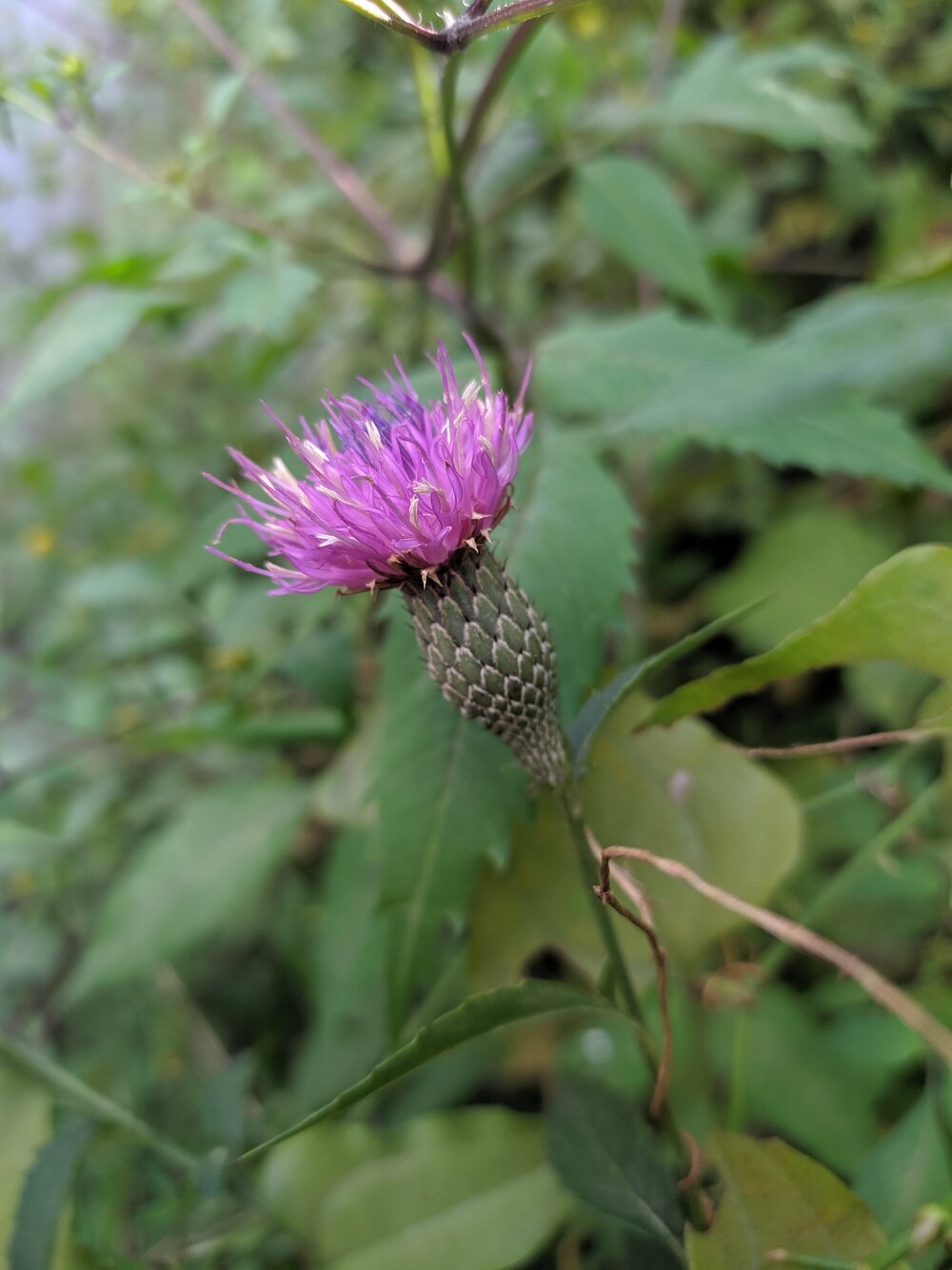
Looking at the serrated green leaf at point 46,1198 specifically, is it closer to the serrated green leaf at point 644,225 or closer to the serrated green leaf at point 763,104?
the serrated green leaf at point 644,225

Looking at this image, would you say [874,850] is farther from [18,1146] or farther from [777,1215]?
[18,1146]

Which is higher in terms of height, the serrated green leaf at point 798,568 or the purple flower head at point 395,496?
the purple flower head at point 395,496

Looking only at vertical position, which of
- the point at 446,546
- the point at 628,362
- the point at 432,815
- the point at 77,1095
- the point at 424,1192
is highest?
the point at 446,546

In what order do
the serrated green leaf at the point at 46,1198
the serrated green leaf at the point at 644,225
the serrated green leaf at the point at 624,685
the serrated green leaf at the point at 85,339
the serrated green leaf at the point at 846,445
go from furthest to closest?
the serrated green leaf at the point at 644,225 → the serrated green leaf at the point at 85,339 → the serrated green leaf at the point at 846,445 → the serrated green leaf at the point at 46,1198 → the serrated green leaf at the point at 624,685

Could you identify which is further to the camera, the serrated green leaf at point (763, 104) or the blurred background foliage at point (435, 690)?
the serrated green leaf at point (763, 104)

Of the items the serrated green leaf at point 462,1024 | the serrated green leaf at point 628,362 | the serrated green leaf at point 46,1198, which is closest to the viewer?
the serrated green leaf at point 462,1024

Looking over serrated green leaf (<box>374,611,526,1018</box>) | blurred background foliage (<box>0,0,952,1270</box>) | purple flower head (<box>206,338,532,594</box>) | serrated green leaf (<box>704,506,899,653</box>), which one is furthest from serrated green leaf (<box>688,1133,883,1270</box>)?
serrated green leaf (<box>704,506,899,653</box>)

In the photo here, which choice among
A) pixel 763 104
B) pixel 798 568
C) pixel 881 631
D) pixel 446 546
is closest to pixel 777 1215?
pixel 881 631

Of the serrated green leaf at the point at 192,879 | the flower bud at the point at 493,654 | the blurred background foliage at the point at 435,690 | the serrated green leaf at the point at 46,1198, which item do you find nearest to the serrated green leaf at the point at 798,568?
the blurred background foliage at the point at 435,690
